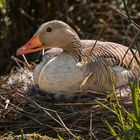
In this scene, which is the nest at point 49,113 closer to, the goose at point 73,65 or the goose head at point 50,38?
the goose at point 73,65

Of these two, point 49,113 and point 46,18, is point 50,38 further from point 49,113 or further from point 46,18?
point 46,18

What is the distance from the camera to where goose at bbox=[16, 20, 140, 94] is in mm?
5867

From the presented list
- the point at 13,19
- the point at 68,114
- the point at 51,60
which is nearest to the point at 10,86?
the point at 51,60

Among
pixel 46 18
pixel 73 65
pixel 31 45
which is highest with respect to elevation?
pixel 31 45

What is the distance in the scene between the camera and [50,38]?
20.1ft

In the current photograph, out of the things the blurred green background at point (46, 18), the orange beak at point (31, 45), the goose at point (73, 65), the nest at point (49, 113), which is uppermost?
the orange beak at point (31, 45)

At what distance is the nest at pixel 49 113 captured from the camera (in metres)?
5.43

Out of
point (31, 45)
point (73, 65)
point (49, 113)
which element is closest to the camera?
point (49, 113)

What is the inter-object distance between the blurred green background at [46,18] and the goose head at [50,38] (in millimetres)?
2585

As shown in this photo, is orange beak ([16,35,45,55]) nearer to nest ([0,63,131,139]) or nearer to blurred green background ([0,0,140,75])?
nest ([0,63,131,139])

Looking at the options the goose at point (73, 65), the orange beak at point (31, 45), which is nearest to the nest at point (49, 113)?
the goose at point (73, 65)

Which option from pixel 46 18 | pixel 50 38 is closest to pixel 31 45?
pixel 50 38

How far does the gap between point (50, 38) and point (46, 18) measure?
Answer: 112 inches

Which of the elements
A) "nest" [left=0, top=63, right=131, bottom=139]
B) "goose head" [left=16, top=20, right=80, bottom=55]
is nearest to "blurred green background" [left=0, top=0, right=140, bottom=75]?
"goose head" [left=16, top=20, right=80, bottom=55]
